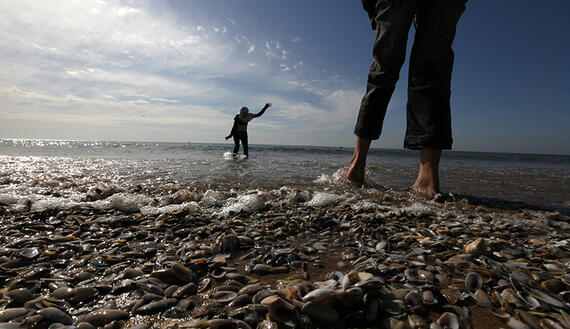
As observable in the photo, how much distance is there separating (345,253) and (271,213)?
1.05m

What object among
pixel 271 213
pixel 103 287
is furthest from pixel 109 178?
pixel 103 287

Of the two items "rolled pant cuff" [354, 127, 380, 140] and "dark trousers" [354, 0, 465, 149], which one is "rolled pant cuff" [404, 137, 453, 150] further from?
"rolled pant cuff" [354, 127, 380, 140]

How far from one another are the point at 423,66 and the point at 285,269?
9.45 ft

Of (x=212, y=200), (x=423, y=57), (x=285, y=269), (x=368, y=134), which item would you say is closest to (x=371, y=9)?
(x=423, y=57)

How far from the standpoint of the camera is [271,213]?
266 cm

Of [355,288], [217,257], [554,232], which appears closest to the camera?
[355,288]

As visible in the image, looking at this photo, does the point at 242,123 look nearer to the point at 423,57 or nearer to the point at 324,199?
the point at 324,199

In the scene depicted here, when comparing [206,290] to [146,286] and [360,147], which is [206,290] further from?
[360,147]

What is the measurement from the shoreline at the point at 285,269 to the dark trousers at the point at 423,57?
1055mm

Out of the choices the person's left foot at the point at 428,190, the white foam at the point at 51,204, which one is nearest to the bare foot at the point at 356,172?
the person's left foot at the point at 428,190

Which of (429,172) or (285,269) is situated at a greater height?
(429,172)

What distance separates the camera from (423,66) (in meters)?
3.04

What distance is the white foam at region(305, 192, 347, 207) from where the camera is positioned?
3057mm

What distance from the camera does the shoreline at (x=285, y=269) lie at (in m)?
1.09
